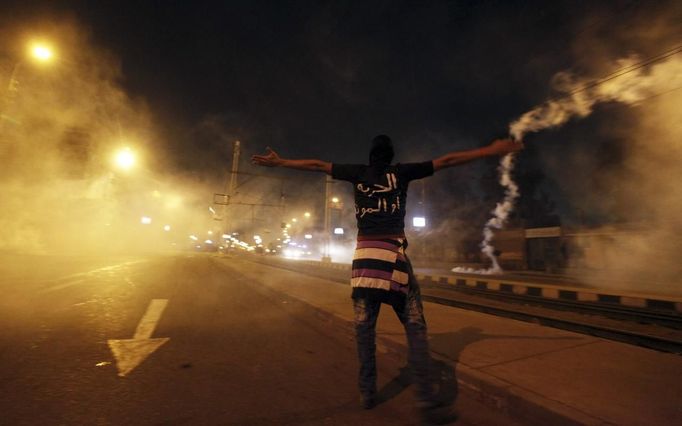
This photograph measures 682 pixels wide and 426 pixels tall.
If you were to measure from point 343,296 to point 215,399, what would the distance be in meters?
5.36

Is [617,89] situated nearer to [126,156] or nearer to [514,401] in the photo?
[514,401]

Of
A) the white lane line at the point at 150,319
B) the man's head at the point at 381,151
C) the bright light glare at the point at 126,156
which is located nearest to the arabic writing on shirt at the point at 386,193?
the man's head at the point at 381,151

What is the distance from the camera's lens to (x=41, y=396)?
268 cm

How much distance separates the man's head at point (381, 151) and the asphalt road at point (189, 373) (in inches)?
75.9

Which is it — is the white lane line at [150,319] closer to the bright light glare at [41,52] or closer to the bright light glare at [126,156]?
the bright light glare at [41,52]

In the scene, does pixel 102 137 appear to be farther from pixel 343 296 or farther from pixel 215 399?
pixel 215 399

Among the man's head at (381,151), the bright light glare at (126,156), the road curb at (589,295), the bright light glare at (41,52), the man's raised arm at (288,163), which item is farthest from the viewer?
the bright light glare at (126,156)

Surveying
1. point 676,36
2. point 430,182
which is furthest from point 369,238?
point 430,182

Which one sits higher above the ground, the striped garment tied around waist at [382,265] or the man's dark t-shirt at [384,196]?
the man's dark t-shirt at [384,196]

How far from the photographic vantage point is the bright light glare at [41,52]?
453 inches

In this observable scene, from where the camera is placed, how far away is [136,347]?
13.4 feet

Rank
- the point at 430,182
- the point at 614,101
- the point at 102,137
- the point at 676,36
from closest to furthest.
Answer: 1. the point at 676,36
2. the point at 614,101
3. the point at 102,137
4. the point at 430,182

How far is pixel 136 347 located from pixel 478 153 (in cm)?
430

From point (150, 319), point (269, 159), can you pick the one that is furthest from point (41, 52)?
point (269, 159)
